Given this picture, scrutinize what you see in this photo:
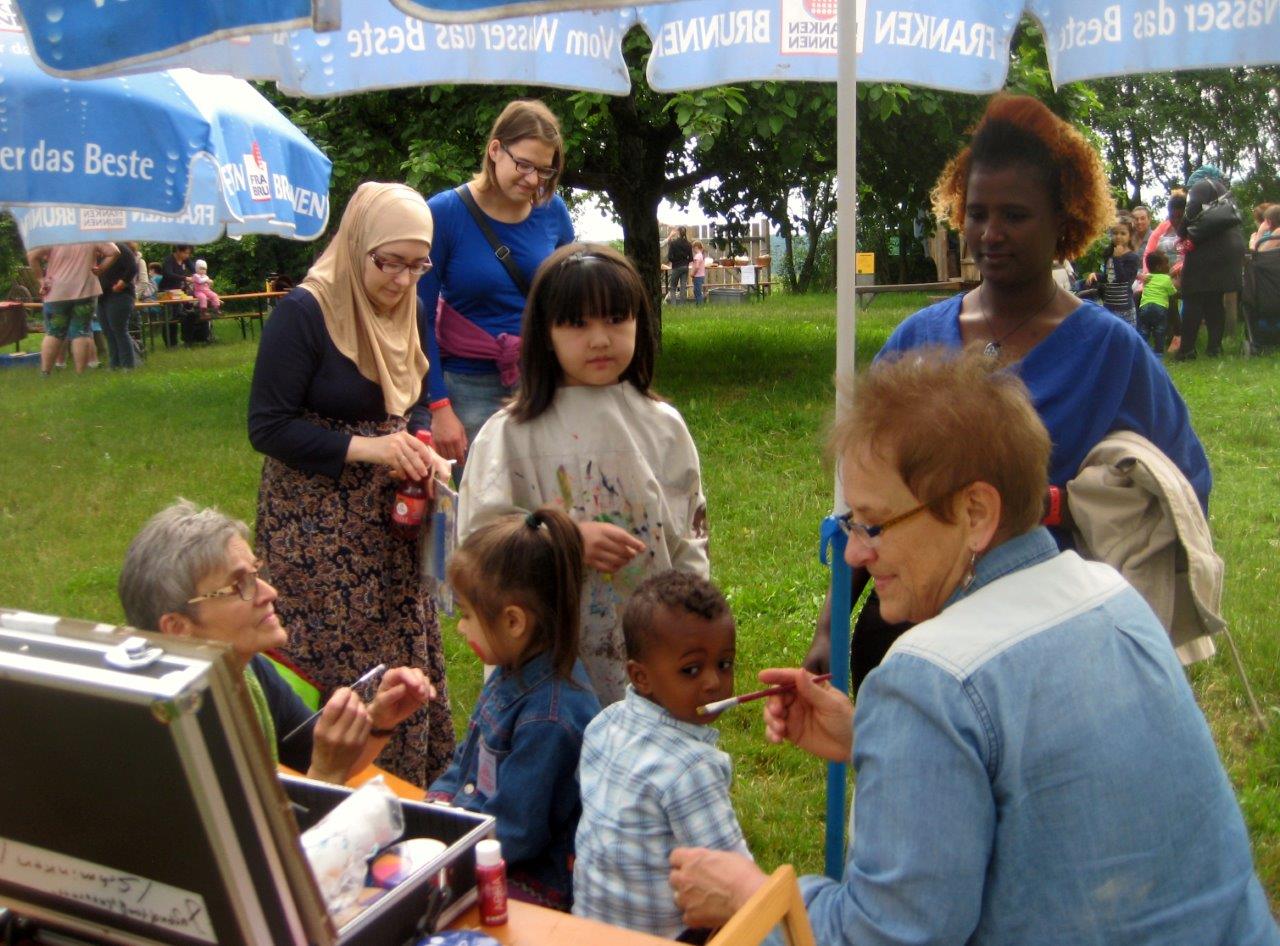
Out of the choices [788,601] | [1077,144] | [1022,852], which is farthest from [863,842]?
[788,601]

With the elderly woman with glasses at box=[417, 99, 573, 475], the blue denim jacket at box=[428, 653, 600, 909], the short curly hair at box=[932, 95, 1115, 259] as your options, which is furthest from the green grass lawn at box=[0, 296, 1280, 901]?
the elderly woman with glasses at box=[417, 99, 573, 475]

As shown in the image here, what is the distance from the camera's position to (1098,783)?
1415mm

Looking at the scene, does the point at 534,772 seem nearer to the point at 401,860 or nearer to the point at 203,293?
the point at 401,860

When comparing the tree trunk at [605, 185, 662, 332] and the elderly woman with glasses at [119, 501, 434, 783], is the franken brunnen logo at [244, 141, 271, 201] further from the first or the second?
the tree trunk at [605, 185, 662, 332]

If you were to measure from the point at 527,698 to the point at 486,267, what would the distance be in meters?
1.88

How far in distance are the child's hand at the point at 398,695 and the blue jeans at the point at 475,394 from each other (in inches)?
71.4

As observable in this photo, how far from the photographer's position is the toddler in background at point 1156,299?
13234mm

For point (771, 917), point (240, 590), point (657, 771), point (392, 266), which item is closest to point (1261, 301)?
point (392, 266)

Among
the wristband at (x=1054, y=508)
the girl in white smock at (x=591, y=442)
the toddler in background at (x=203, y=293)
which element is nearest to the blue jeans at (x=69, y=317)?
the toddler in background at (x=203, y=293)

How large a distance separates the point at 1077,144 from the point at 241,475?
6808 mm

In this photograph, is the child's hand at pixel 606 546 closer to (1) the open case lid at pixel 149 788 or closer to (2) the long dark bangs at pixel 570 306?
(2) the long dark bangs at pixel 570 306

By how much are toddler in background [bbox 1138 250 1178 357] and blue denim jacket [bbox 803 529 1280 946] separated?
12.7 m

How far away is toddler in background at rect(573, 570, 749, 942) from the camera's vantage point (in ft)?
6.74

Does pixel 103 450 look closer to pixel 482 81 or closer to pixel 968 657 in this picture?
pixel 482 81
